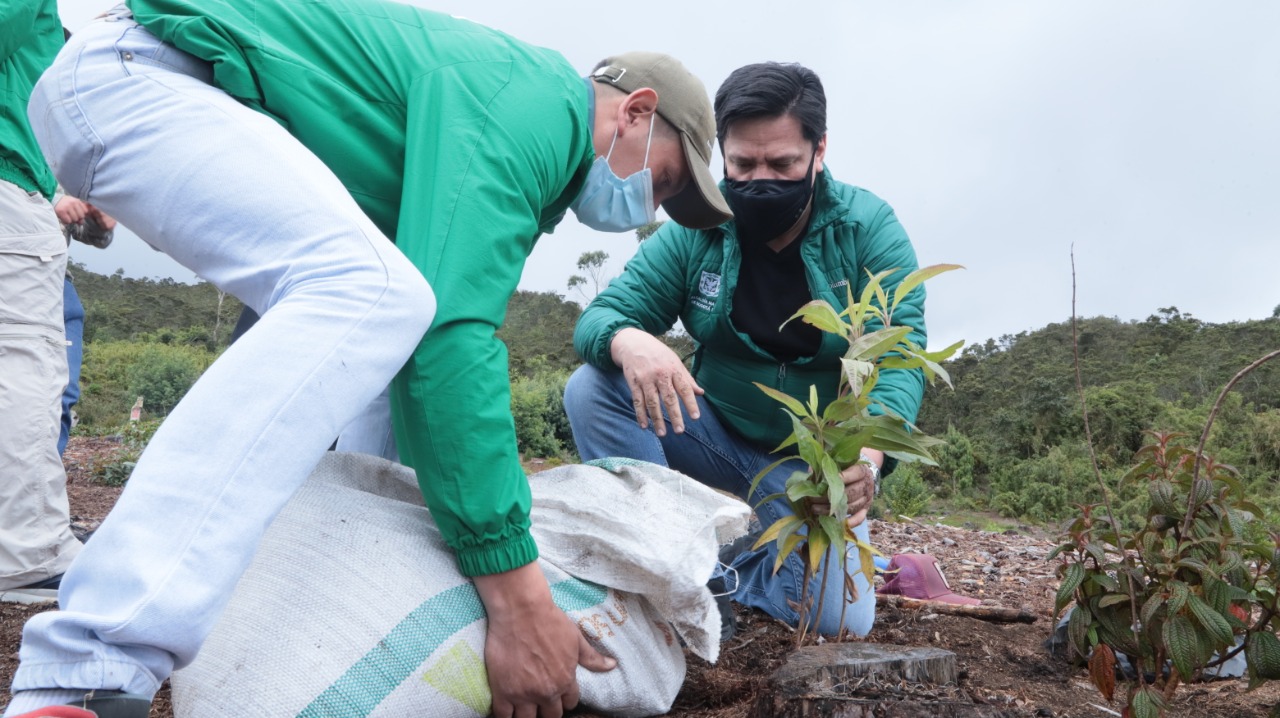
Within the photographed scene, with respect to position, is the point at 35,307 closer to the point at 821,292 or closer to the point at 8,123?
the point at 8,123

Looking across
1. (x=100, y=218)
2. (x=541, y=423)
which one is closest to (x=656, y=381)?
(x=100, y=218)

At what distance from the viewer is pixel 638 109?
82.0 inches

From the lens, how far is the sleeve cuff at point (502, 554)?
1.52 m

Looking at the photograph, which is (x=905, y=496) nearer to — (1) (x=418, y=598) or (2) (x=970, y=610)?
(2) (x=970, y=610)

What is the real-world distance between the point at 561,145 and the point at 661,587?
907mm

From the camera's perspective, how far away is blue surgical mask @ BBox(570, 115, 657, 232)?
2.12 metres

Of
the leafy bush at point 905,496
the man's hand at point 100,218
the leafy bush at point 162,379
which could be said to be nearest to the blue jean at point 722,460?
the man's hand at point 100,218

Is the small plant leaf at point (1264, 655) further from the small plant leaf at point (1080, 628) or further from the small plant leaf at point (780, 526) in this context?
the small plant leaf at point (780, 526)

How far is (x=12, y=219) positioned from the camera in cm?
275

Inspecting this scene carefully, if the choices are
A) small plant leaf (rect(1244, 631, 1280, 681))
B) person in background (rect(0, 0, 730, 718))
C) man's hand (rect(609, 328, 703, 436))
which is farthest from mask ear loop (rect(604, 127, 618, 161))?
small plant leaf (rect(1244, 631, 1280, 681))

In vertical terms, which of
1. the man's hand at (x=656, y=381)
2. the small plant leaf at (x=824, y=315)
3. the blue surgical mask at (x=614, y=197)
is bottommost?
the man's hand at (x=656, y=381)

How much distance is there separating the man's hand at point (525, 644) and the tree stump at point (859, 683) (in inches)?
14.9

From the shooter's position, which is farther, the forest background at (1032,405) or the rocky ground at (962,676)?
the forest background at (1032,405)

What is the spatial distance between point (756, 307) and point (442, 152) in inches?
70.6
